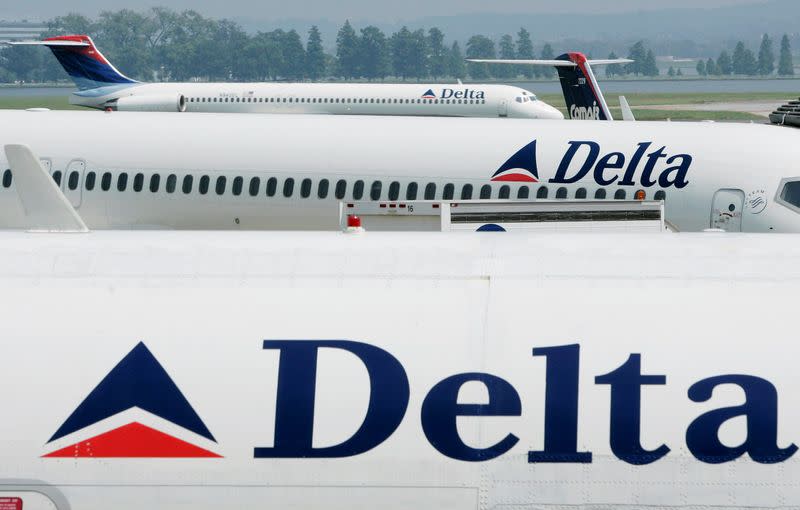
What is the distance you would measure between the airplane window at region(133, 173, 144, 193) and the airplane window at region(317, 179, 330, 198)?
3.28 m

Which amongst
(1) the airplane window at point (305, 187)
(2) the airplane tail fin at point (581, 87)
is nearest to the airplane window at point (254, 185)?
(1) the airplane window at point (305, 187)

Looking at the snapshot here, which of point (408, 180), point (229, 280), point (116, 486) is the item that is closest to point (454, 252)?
point (229, 280)

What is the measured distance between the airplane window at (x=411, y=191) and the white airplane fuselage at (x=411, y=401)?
540 inches

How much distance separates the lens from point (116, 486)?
27.7 feet

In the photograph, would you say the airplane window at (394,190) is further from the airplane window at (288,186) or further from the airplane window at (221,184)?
the airplane window at (221,184)

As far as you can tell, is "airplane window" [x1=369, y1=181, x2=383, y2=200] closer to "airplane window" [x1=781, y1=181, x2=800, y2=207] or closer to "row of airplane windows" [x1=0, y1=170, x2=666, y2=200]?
"row of airplane windows" [x1=0, y1=170, x2=666, y2=200]

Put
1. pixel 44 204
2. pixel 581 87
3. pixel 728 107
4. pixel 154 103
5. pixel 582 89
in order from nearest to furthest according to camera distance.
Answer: pixel 44 204 < pixel 582 89 < pixel 581 87 < pixel 154 103 < pixel 728 107

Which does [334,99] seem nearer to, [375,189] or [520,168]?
[375,189]

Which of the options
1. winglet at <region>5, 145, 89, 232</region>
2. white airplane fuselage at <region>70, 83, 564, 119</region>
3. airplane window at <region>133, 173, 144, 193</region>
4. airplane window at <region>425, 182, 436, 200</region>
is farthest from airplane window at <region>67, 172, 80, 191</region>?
white airplane fuselage at <region>70, 83, 564, 119</region>

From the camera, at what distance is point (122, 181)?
23172mm

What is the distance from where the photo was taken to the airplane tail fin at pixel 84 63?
74438 millimetres

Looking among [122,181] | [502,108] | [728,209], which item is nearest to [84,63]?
[502,108]

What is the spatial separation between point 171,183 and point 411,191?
444 cm

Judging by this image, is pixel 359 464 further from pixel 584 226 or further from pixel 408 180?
pixel 408 180
